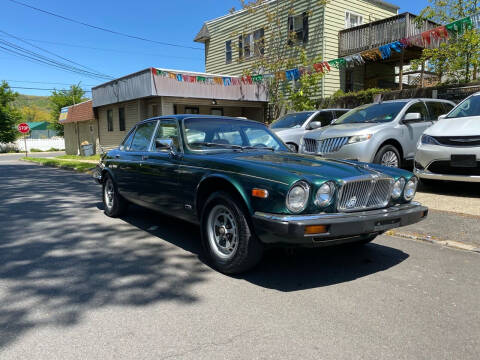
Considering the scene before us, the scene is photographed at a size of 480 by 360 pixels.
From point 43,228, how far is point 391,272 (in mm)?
4626

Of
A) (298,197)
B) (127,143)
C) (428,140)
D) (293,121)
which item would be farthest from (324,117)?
(298,197)

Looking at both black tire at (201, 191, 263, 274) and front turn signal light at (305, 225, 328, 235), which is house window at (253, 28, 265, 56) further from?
front turn signal light at (305, 225, 328, 235)

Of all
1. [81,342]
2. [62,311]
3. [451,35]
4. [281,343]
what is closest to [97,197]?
[62,311]

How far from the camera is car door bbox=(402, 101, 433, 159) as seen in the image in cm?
793

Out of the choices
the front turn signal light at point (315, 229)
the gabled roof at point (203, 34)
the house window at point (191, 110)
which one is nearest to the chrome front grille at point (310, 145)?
the front turn signal light at point (315, 229)

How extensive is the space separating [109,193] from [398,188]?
14.9 feet

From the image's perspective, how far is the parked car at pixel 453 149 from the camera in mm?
6137

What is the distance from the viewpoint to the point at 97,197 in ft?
27.2

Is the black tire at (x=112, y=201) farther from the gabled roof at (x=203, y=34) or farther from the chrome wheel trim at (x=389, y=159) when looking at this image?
the gabled roof at (x=203, y=34)

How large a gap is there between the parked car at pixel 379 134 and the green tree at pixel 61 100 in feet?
153

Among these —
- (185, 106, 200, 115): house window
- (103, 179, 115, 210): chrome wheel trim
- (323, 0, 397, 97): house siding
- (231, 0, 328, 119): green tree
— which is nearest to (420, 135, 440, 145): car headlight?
(103, 179, 115, 210): chrome wheel trim

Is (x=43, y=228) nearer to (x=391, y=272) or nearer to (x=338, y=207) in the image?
(x=338, y=207)

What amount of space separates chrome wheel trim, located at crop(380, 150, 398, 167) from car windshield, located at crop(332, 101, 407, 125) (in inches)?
30.2

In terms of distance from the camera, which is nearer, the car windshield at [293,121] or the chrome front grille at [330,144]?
the chrome front grille at [330,144]
